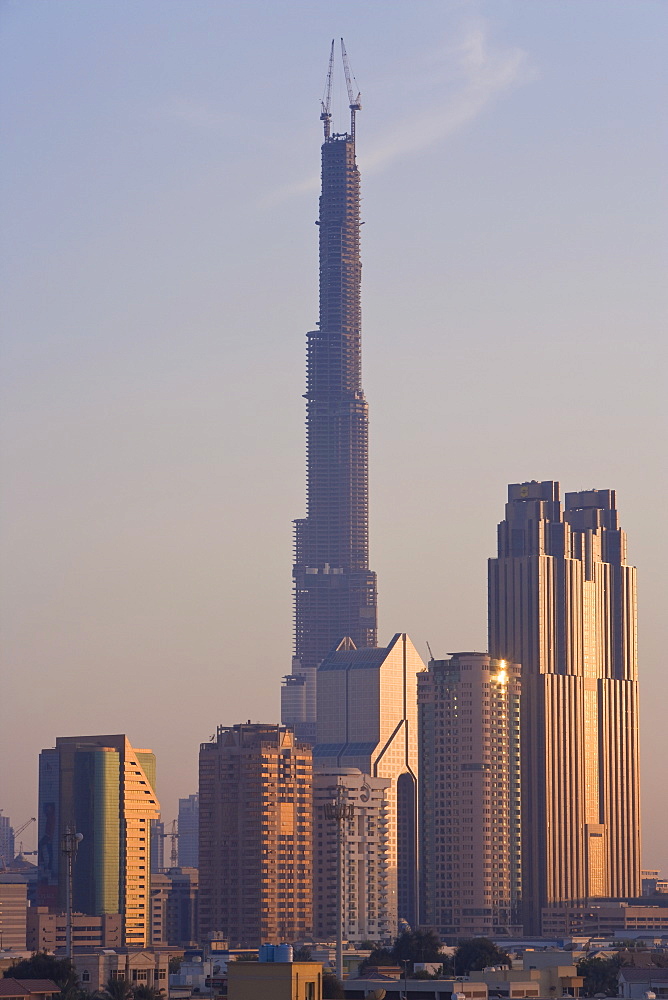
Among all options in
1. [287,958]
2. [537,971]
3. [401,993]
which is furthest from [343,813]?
[287,958]

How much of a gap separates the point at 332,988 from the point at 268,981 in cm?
4959

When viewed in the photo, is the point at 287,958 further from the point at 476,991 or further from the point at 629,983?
the point at 629,983

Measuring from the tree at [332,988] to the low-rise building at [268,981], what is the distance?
40.9 metres

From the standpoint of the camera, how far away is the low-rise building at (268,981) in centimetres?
9538

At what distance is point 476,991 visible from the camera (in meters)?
142

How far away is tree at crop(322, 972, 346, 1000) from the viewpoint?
459ft

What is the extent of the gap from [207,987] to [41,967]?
14.4 metres

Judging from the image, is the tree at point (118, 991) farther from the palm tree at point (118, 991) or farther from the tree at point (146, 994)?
the tree at point (146, 994)

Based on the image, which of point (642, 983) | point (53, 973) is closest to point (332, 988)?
point (642, 983)

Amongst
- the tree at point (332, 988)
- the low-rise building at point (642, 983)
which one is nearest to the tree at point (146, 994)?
the tree at point (332, 988)

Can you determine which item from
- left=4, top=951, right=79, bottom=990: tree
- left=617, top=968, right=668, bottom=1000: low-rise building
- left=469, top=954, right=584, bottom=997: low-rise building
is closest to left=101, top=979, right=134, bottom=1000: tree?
left=4, top=951, right=79, bottom=990: tree

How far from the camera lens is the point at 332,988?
144 metres

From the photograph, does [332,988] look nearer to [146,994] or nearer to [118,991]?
[146,994]

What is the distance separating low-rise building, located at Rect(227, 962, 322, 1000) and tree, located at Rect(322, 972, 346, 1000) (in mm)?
40903
